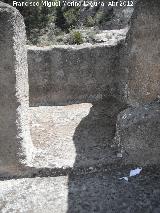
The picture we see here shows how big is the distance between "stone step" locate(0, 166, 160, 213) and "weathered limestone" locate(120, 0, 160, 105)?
2056 millimetres

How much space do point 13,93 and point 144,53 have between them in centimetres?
327

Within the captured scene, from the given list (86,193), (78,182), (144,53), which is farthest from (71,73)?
(86,193)

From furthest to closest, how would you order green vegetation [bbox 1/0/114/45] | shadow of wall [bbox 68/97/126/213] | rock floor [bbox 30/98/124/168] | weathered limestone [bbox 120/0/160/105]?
green vegetation [bbox 1/0/114/45] < weathered limestone [bbox 120/0/160/105] < rock floor [bbox 30/98/124/168] < shadow of wall [bbox 68/97/126/213]

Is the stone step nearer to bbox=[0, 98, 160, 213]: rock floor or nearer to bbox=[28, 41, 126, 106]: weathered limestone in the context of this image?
bbox=[0, 98, 160, 213]: rock floor

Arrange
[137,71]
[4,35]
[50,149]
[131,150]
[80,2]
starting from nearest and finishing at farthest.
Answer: [4,35]
[131,150]
[50,149]
[137,71]
[80,2]

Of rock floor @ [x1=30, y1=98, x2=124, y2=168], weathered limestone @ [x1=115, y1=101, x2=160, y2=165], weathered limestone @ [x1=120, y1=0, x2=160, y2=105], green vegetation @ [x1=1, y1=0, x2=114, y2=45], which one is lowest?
green vegetation @ [x1=1, y1=0, x2=114, y2=45]

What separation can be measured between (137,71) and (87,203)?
3.53m

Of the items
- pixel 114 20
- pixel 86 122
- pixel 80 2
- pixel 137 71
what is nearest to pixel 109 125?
pixel 86 122

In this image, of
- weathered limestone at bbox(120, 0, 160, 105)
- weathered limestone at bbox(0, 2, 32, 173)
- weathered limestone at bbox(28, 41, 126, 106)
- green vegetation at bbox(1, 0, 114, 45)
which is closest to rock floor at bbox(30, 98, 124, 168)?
weathered limestone at bbox(28, 41, 126, 106)

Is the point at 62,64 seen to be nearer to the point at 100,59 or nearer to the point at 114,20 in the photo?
the point at 100,59

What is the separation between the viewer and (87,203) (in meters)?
7.27

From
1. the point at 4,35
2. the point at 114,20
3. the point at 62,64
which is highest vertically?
the point at 4,35

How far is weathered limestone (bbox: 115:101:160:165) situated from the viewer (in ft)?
26.4

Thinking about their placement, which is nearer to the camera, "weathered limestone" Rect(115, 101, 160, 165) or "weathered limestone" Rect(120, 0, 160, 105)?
"weathered limestone" Rect(115, 101, 160, 165)
